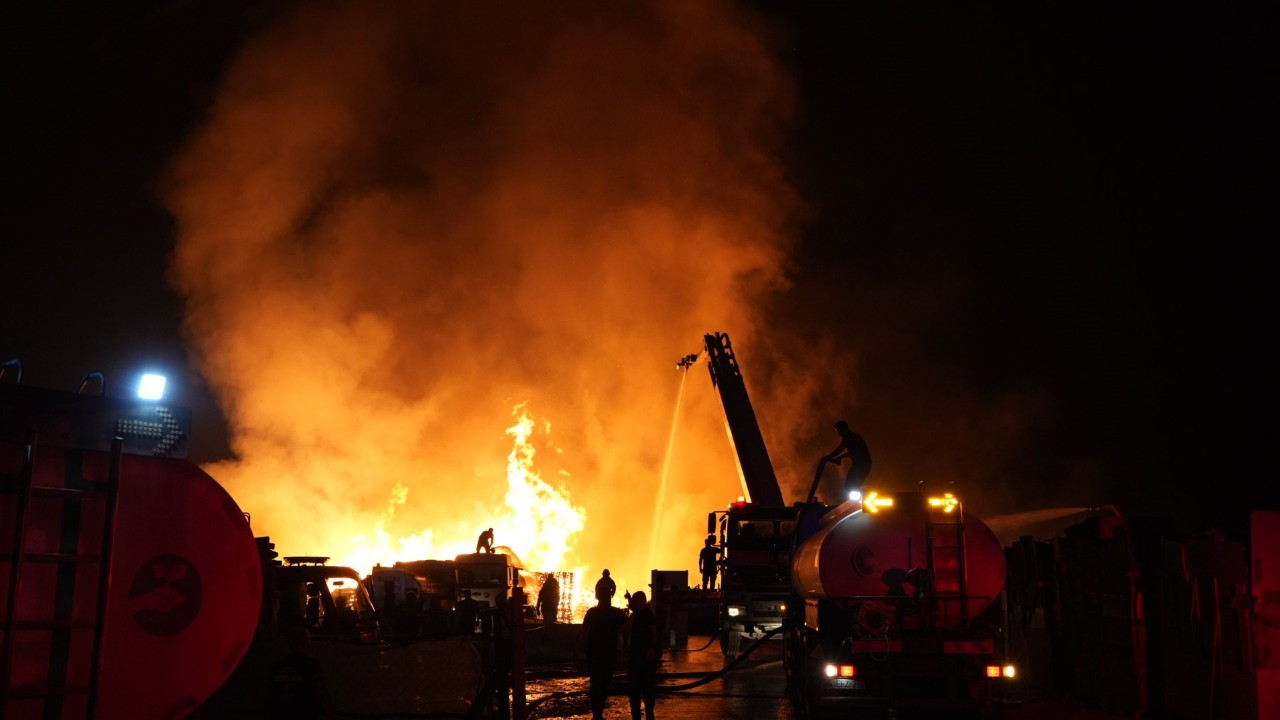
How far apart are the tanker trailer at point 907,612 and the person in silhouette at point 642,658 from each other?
5.87 ft

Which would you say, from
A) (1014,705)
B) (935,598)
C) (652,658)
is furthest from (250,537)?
(1014,705)

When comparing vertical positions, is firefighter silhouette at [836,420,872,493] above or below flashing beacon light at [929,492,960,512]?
above

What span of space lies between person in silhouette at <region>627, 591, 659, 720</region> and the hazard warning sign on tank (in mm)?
6047

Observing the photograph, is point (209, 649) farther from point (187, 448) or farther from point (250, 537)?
point (187, 448)

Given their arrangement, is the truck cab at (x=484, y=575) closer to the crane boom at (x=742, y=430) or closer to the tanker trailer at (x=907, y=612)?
the crane boom at (x=742, y=430)

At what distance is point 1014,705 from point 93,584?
30.6ft

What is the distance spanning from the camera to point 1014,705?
11.1m

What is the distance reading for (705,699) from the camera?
14.9m

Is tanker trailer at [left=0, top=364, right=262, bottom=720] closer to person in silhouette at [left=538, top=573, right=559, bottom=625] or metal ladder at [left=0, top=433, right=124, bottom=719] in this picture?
metal ladder at [left=0, top=433, right=124, bottom=719]

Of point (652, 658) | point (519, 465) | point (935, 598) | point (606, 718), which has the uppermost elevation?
point (519, 465)

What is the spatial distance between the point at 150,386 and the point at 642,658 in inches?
266

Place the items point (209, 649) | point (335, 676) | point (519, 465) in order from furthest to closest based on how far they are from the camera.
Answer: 1. point (519, 465)
2. point (335, 676)
3. point (209, 649)

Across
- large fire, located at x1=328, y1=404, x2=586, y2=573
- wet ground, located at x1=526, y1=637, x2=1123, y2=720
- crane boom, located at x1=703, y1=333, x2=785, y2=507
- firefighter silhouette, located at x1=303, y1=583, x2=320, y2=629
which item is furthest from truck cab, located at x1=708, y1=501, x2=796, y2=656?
large fire, located at x1=328, y1=404, x2=586, y2=573

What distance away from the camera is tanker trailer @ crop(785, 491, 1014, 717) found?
1091cm
